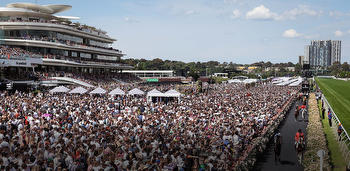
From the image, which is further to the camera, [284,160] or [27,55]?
[27,55]

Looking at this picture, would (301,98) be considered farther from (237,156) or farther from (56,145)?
(56,145)

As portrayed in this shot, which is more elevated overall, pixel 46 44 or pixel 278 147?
pixel 46 44

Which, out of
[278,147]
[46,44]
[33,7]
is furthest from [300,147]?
[33,7]

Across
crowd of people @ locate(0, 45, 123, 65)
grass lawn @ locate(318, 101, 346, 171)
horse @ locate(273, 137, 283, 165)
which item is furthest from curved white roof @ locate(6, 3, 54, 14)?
horse @ locate(273, 137, 283, 165)

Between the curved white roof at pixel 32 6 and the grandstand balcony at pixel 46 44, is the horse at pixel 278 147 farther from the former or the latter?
the curved white roof at pixel 32 6

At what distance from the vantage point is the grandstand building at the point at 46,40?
4762 centimetres

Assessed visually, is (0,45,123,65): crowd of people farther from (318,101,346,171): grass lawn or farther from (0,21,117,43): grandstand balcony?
(318,101,346,171): grass lawn

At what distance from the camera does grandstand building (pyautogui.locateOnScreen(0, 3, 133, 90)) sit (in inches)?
1875

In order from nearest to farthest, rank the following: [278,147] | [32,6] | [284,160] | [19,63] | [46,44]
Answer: [278,147]
[284,160]
[19,63]
[46,44]
[32,6]

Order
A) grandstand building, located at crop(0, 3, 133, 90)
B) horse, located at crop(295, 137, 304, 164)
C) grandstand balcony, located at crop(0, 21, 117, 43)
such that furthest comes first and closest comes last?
grandstand balcony, located at crop(0, 21, 117, 43), grandstand building, located at crop(0, 3, 133, 90), horse, located at crop(295, 137, 304, 164)

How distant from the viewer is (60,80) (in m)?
46.0

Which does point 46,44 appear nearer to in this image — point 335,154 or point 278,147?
point 278,147

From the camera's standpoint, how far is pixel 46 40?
49.3 m

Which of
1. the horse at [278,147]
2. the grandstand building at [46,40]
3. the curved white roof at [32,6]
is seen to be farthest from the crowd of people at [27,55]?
the horse at [278,147]
